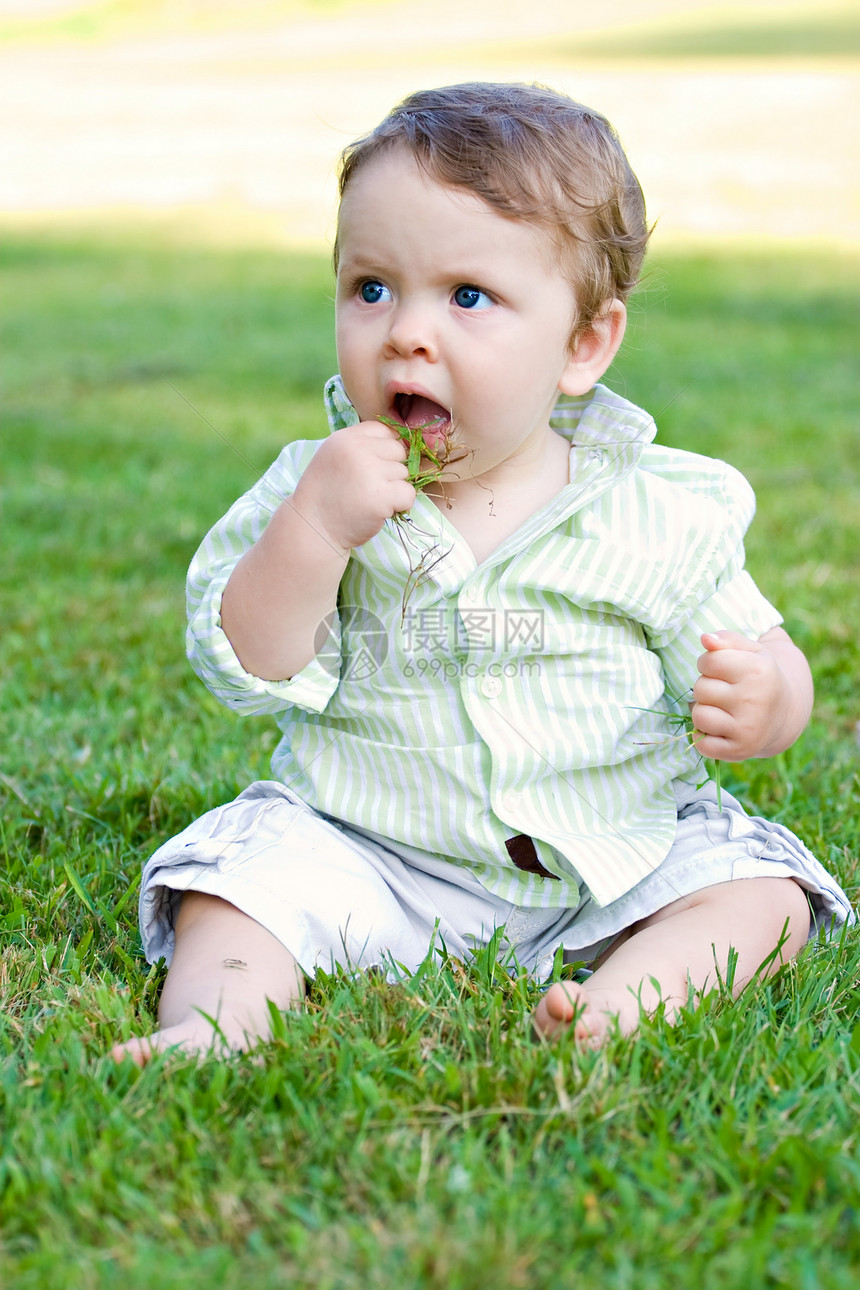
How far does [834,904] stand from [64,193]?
14434mm

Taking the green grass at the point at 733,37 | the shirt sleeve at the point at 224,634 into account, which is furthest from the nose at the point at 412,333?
the green grass at the point at 733,37

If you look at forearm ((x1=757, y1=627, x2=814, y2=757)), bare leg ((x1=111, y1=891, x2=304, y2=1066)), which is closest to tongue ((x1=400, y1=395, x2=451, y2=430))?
forearm ((x1=757, y1=627, x2=814, y2=757))

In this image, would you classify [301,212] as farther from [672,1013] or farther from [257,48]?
[257,48]

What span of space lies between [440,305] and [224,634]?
512mm

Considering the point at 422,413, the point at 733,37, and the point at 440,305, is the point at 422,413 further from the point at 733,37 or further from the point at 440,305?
the point at 733,37

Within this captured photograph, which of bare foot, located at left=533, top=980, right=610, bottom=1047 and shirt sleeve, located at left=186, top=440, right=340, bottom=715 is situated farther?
shirt sleeve, located at left=186, top=440, right=340, bottom=715

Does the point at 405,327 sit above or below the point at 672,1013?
Answer: above

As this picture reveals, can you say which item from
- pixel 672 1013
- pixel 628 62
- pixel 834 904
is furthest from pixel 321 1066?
pixel 628 62

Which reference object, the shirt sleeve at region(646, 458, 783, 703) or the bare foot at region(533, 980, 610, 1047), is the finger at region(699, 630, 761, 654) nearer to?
the shirt sleeve at region(646, 458, 783, 703)

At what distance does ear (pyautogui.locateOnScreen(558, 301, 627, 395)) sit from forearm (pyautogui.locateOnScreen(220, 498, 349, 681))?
43 centimetres

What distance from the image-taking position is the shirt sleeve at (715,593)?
78.9 inches

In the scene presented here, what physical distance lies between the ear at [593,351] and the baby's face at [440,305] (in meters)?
0.10

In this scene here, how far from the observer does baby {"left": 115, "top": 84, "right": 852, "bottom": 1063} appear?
1.77 meters

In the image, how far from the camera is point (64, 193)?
1473 centimetres
